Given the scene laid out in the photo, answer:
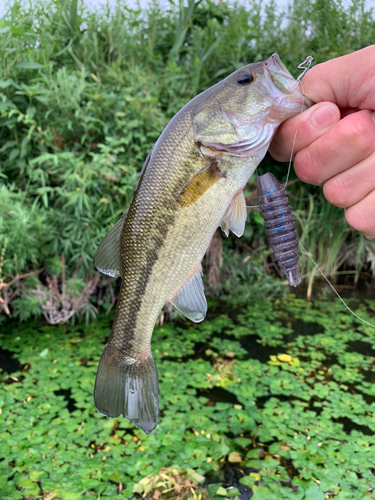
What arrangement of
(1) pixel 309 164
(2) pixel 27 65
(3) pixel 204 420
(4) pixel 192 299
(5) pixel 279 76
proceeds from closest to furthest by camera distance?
1. (5) pixel 279 76
2. (4) pixel 192 299
3. (1) pixel 309 164
4. (3) pixel 204 420
5. (2) pixel 27 65

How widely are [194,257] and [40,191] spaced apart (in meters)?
3.05

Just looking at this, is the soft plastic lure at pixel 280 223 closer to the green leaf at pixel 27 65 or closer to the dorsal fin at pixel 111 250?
the dorsal fin at pixel 111 250

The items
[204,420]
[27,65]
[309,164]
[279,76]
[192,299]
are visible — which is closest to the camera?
[279,76]

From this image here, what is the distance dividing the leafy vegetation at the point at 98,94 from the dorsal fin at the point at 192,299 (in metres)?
2.59

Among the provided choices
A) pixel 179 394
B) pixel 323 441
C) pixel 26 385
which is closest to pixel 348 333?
pixel 323 441

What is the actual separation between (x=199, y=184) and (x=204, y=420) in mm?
2386

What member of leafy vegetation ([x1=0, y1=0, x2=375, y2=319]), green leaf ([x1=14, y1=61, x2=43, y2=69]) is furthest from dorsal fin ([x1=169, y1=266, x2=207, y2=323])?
green leaf ([x1=14, y1=61, x2=43, y2=69])

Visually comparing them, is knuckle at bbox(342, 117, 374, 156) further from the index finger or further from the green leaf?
the green leaf

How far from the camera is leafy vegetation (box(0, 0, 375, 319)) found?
12.8 feet

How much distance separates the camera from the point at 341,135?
4.28 feet

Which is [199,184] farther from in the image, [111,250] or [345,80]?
[345,80]

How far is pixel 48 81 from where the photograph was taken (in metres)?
3.93

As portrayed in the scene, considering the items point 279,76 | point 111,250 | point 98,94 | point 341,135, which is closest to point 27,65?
point 98,94

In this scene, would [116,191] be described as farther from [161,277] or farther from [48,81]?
[161,277]
